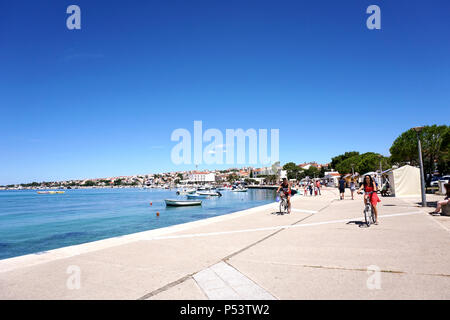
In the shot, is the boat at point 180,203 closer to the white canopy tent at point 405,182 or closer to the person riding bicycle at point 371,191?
the white canopy tent at point 405,182

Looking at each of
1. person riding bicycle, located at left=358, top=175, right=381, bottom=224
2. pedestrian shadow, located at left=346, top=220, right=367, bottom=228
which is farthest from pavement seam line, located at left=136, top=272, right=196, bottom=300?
person riding bicycle, located at left=358, top=175, right=381, bottom=224

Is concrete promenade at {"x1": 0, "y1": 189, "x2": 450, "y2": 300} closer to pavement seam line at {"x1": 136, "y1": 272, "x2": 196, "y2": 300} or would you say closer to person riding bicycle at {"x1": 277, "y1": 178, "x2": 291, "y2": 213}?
pavement seam line at {"x1": 136, "y1": 272, "x2": 196, "y2": 300}

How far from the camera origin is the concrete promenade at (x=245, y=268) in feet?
11.6

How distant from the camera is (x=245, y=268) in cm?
455

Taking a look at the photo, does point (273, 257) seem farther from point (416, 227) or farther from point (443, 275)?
point (416, 227)

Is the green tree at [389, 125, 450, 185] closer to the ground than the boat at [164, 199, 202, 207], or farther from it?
farther from it

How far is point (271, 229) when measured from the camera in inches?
337

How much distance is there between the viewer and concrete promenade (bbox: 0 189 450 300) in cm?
355

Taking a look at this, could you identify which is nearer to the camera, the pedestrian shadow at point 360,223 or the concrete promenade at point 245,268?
the concrete promenade at point 245,268

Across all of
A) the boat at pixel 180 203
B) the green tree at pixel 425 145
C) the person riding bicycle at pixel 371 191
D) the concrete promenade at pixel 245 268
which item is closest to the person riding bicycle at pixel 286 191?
the person riding bicycle at pixel 371 191

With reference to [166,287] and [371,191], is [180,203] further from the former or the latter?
[166,287]
